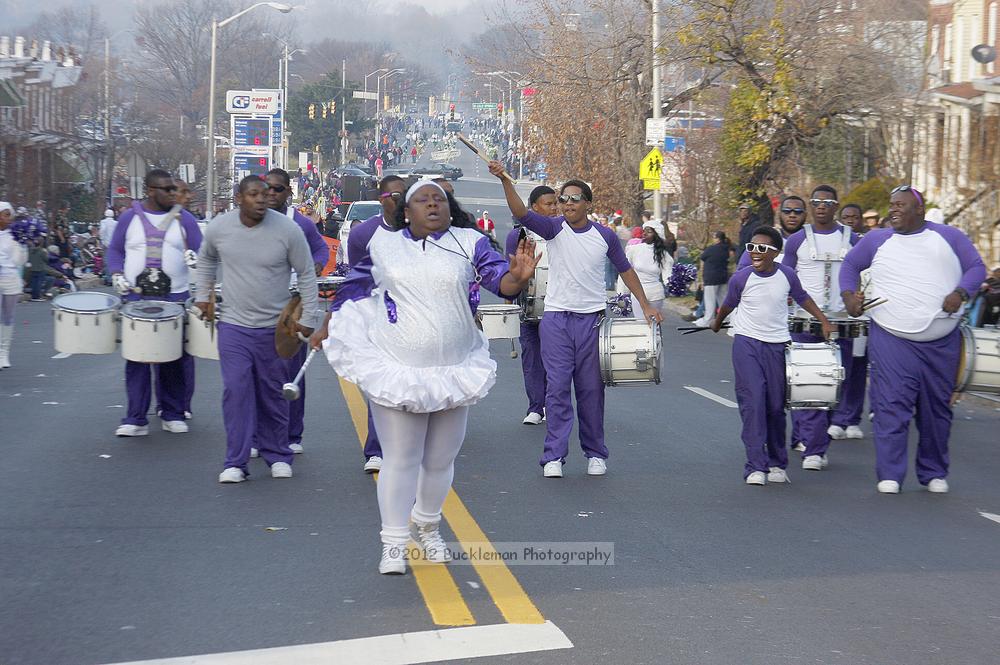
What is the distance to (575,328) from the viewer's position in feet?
32.3

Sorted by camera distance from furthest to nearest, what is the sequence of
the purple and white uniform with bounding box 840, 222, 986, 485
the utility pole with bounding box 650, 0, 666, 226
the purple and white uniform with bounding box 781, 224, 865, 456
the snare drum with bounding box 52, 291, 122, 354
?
the utility pole with bounding box 650, 0, 666, 226, the purple and white uniform with bounding box 781, 224, 865, 456, the snare drum with bounding box 52, 291, 122, 354, the purple and white uniform with bounding box 840, 222, 986, 485

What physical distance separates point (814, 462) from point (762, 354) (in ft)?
3.94

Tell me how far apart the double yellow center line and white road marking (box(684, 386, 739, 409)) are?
21.1 ft

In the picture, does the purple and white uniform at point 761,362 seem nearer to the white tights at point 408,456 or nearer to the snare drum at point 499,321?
the snare drum at point 499,321

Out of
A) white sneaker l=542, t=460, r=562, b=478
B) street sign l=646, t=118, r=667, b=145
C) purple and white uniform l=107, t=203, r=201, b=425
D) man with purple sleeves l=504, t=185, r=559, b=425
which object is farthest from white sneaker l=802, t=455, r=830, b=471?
street sign l=646, t=118, r=667, b=145

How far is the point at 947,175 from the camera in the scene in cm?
2572

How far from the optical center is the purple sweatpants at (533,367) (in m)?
12.1

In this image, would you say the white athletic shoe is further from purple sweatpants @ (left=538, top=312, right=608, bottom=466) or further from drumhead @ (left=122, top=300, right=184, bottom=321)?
drumhead @ (left=122, top=300, right=184, bottom=321)

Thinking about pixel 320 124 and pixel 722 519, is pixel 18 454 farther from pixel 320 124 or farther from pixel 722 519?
pixel 320 124

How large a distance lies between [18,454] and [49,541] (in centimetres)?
312

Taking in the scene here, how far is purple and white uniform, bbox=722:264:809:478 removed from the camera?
9.75 metres

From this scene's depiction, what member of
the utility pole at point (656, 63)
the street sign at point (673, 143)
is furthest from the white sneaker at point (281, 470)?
the street sign at point (673, 143)

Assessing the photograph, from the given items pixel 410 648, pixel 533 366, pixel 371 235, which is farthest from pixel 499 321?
pixel 410 648

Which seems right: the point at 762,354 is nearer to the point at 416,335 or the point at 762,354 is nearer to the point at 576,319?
the point at 576,319
